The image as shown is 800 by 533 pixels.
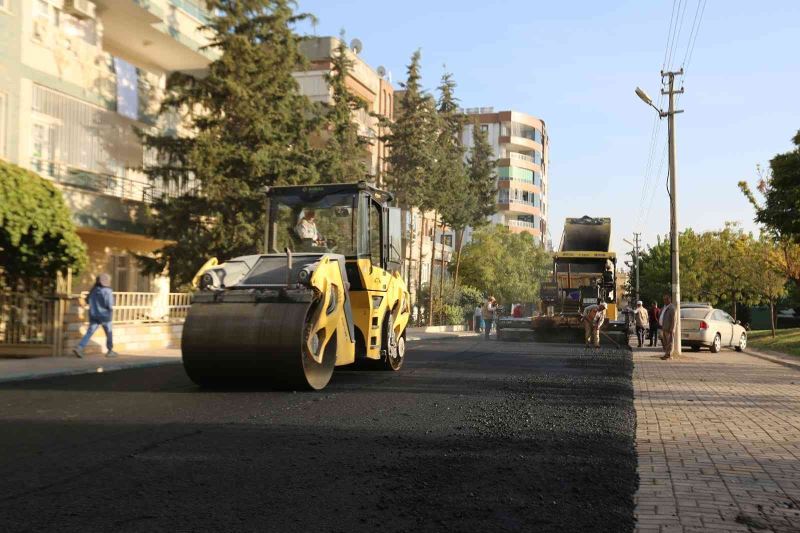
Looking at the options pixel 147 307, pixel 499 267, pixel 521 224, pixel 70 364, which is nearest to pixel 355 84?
pixel 499 267

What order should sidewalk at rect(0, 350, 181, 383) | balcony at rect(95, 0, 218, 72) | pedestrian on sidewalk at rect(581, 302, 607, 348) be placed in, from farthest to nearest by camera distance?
pedestrian on sidewalk at rect(581, 302, 607, 348), balcony at rect(95, 0, 218, 72), sidewalk at rect(0, 350, 181, 383)

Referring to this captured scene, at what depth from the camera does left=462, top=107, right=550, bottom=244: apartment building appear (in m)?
95.8

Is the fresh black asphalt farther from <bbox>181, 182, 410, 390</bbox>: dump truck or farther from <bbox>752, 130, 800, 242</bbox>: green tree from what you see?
<bbox>752, 130, 800, 242</bbox>: green tree

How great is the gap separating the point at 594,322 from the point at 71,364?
1598cm

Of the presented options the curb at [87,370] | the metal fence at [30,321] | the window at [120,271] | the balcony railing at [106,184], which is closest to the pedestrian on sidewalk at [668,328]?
the curb at [87,370]

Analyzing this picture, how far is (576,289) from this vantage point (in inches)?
1162

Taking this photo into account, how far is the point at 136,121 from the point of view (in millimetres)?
25422

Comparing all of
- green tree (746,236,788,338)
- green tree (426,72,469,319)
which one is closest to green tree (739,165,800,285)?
green tree (746,236,788,338)

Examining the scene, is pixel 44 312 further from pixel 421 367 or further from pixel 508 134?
pixel 508 134

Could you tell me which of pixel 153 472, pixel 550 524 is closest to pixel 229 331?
pixel 153 472

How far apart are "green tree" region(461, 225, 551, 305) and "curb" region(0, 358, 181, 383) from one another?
44228 mm

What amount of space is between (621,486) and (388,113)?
52.0 m

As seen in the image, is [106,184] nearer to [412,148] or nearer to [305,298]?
[305,298]

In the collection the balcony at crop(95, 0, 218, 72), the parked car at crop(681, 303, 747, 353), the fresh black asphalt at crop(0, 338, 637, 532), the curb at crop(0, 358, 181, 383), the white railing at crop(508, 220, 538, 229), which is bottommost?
the curb at crop(0, 358, 181, 383)
